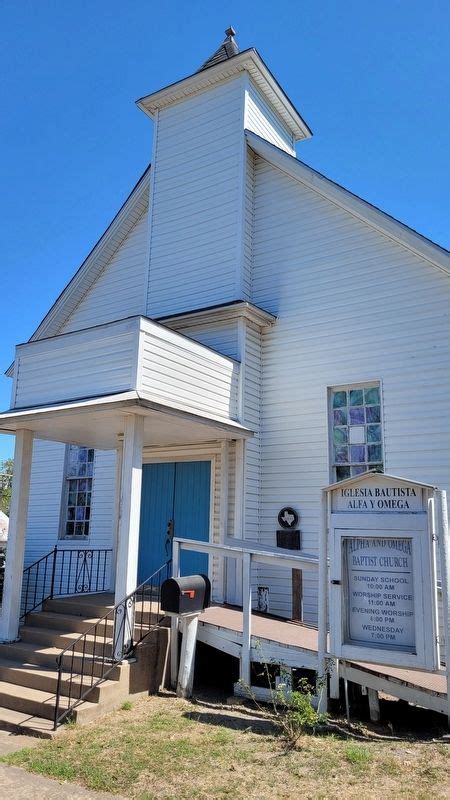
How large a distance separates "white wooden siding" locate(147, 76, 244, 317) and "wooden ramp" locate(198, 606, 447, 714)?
17.9ft

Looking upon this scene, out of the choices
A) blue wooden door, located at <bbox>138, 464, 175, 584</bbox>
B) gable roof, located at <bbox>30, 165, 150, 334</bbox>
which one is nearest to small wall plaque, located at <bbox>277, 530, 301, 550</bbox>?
blue wooden door, located at <bbox>138, 464, 175, 584</bbox>

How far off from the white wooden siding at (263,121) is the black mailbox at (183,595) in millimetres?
8479

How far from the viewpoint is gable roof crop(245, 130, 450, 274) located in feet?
28.6

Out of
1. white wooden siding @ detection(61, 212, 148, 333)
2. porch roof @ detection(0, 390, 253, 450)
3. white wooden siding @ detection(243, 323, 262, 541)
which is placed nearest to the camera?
porch roof @ detection(0, 390, 253, 450)

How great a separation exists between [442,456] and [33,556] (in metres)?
8.39

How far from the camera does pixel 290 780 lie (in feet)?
15.1

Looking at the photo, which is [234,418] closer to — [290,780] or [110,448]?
[110,448]

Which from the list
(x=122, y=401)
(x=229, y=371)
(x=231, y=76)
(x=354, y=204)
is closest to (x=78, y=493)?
(x=229, y=371)

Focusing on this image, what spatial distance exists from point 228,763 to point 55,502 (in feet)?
27.2

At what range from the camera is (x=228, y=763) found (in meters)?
4.94

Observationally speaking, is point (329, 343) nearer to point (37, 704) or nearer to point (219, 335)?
point (219, 335)

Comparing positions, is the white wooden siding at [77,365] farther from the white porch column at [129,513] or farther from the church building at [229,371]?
the white porch column at [129,513]

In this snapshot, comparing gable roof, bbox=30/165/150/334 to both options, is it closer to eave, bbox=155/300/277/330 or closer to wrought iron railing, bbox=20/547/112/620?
eave, bbox=155/300/277/330

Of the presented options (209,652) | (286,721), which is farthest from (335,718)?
(209,652)
